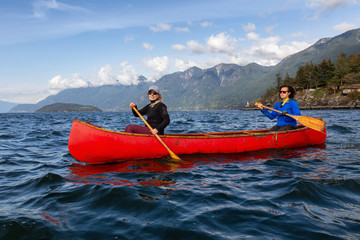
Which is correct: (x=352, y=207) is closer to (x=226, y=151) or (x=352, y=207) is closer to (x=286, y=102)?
(x=226, y=151)

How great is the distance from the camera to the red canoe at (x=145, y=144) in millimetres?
7609

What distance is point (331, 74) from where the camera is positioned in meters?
87.4

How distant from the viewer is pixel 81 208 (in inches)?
174

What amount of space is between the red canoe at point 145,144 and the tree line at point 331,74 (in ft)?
280

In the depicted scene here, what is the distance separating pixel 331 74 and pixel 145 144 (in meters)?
99.1

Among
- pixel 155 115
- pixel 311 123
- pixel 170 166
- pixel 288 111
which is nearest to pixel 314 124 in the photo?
pixel 311 123

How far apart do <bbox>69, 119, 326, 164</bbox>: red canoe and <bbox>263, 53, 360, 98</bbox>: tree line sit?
8535cm

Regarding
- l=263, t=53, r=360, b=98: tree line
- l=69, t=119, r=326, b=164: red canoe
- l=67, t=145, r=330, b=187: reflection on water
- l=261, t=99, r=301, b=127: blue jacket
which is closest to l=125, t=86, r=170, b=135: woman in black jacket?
l=69, t=119, r=326, b=164: red canoe

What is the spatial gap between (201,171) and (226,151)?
2.51m

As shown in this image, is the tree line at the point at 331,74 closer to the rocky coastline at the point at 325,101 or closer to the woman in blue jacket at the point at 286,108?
the rocky coastline at the point at 325,101

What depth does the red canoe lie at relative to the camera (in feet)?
25.0

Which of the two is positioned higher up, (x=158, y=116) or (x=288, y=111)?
(x=158, y=116)

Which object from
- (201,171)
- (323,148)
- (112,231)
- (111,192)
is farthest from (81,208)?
(323,148)

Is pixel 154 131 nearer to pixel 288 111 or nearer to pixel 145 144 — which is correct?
pixel 145 144
